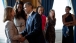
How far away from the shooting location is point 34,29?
2662mm

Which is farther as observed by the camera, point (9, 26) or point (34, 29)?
point (34, 29)

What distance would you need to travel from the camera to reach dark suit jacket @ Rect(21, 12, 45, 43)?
266 centimetres

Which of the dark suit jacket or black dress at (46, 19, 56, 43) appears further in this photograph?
black dress at (46, 19, 56, 43)

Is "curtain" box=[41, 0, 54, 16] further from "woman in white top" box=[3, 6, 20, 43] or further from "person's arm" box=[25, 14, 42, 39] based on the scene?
"woman in white top" box=[3, 6, 20, 43]

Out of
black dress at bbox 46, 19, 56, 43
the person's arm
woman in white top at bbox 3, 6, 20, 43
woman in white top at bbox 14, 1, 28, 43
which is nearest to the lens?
woman in white top at bbox 3, 6, 20, 43

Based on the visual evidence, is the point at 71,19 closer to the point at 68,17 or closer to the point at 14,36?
the point at 68,17

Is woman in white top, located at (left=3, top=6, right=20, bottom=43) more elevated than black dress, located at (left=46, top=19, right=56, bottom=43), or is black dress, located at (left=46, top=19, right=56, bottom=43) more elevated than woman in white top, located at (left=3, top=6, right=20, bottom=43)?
woman in white top, located at (left=3, top=6, right=20, bottom=43)

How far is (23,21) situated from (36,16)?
76 cm

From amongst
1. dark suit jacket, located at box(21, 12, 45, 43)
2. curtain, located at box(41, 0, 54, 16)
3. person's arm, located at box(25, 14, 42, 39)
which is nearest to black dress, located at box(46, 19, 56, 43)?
curtain, located at box(41, 0, 54, 16)

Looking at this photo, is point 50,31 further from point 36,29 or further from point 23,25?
point 36,29

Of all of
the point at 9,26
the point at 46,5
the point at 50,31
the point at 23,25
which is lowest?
the point at 50,31

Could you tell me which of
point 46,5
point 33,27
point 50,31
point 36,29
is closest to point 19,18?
point 33,27

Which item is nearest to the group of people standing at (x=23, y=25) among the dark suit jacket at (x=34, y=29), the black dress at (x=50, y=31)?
the dark suit jacket at (x=34, y=29)

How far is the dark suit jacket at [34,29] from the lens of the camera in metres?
2.66
